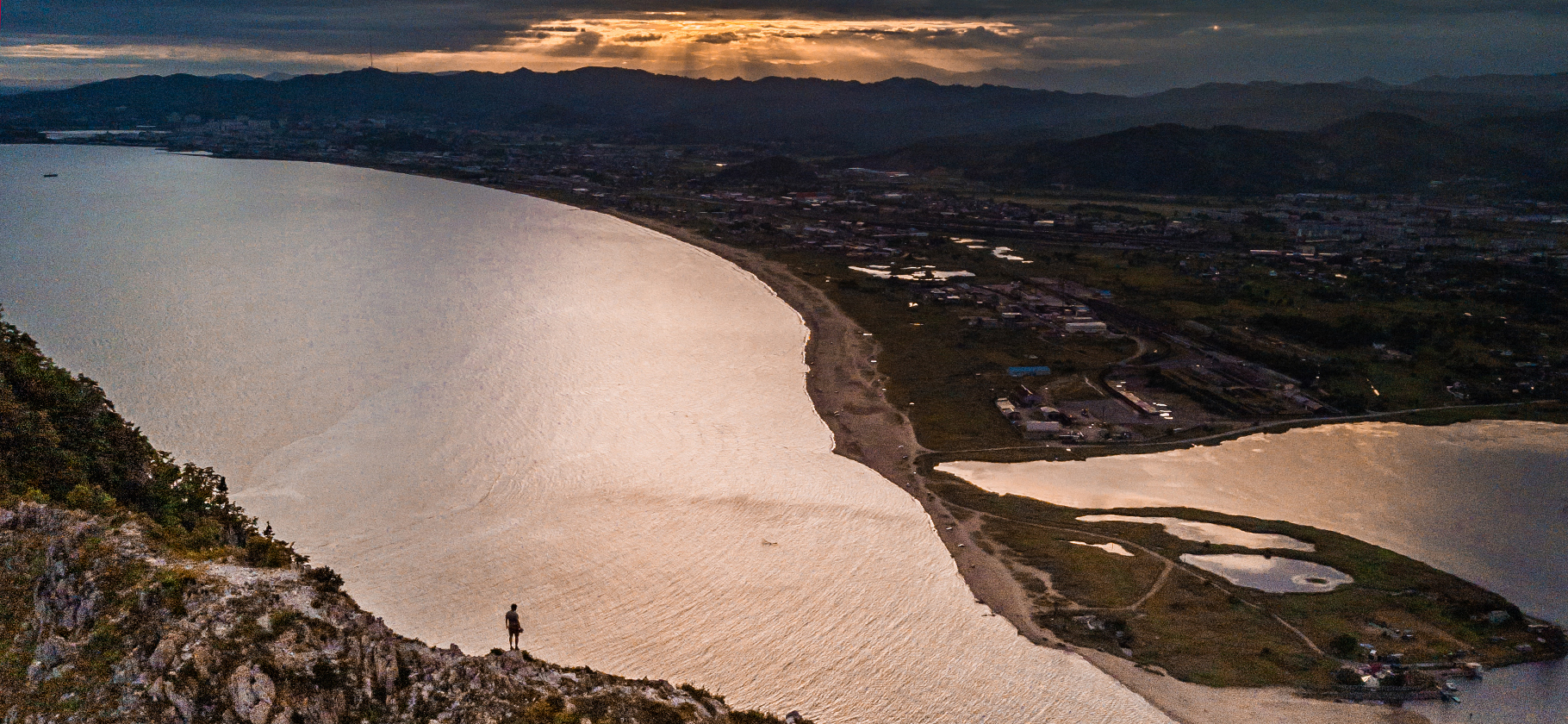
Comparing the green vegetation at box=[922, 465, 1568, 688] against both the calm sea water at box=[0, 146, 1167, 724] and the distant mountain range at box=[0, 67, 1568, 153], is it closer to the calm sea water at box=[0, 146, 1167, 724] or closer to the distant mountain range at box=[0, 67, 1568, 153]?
the calm sea water at box=[0, 146, 1167, 724]

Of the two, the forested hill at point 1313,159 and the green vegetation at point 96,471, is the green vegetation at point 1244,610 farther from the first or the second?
the forested hill at point 1313,159

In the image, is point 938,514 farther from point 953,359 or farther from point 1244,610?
point 953,359

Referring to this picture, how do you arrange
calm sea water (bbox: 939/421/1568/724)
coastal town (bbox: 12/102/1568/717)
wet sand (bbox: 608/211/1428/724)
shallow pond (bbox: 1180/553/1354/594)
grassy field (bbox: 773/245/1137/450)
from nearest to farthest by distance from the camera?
wet sand (bbox: 608/211/1428/724) → coastal town (bbox: 12/102/1568/717) → shallow pond (bbox: 1180/553/1354/594) → calm sea water (bbox: 939/421/1568/724) → grassy field (bbox: 773/245/1137/450)

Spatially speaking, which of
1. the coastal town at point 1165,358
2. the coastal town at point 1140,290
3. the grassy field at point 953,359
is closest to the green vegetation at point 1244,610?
the coastal town at point 1165,358

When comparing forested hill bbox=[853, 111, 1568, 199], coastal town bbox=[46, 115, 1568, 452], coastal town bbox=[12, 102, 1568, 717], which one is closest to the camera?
coastal town bbox=[12, 102, 1568, 717]

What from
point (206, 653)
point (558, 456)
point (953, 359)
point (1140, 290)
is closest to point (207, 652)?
point (206, 653)

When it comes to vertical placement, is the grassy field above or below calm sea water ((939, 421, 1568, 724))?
above

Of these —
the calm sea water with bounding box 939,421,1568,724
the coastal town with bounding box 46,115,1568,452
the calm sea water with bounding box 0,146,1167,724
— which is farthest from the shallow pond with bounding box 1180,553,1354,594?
the coastal town with bounding box 46,115,1568,452
